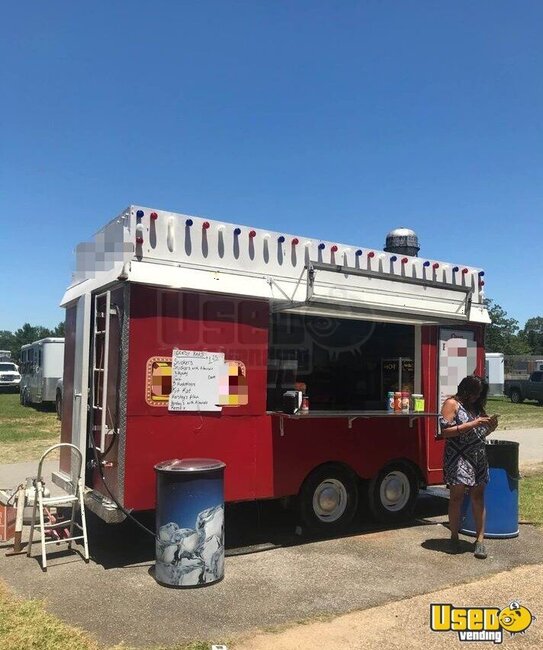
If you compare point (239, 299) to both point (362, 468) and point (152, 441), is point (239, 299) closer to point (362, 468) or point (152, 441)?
point (152, 441)

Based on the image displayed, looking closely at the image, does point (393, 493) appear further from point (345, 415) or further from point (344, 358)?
point (344, 358)

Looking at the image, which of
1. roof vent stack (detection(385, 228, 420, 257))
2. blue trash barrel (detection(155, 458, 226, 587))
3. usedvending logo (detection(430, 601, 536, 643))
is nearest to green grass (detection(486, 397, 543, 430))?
roof vent stack (detection(385, 228, 420, 257))

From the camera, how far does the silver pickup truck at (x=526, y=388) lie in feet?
97.1

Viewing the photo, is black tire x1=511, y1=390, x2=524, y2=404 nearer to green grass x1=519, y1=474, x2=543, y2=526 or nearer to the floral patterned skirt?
green grass x1=519, y1=474, x2=543, y2=526

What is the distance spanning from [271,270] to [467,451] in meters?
2.66

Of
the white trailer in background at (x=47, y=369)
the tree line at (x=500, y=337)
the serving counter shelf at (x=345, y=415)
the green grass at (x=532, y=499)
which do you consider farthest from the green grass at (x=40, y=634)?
the tree line at (x=500, y=337)

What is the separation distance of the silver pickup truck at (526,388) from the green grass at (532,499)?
790 inches

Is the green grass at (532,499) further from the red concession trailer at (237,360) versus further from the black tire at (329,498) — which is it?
the black tire at (329,498)

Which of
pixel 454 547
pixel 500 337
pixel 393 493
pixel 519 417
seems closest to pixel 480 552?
pixel 454 547

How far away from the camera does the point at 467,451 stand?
6227mm

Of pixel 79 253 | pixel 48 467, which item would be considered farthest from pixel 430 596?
pixel 48 467

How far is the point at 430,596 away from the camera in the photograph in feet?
16.3

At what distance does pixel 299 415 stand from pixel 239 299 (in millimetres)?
1268

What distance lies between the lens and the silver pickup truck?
29.6 metres
